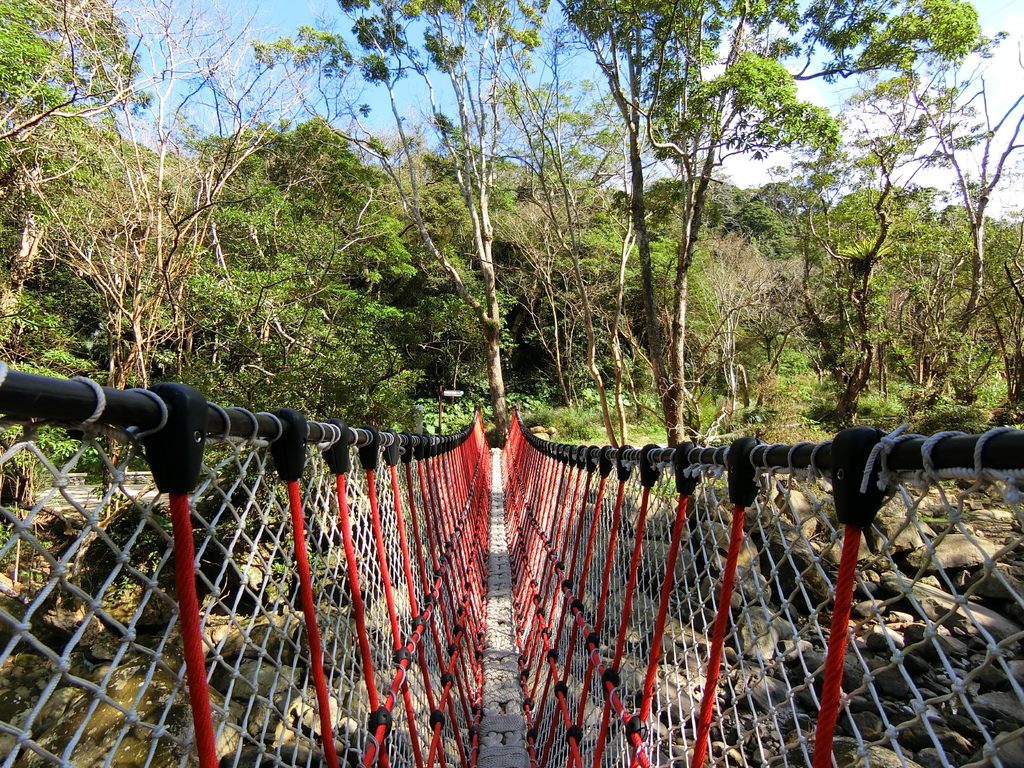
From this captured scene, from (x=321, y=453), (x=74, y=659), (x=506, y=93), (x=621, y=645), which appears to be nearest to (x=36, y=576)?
(x=74, y=659)

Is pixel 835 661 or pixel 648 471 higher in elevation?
pixel 648 471

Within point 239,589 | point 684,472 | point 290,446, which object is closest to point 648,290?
point 684,472

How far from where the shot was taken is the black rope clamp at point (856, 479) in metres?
0.61

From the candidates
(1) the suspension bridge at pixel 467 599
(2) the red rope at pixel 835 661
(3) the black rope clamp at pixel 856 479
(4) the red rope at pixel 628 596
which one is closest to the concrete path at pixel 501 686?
(1) the suspension bridge at pixel 467 599

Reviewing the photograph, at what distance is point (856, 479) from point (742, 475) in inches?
11.1

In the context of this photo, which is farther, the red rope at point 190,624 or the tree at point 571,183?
the tree at point 571,183

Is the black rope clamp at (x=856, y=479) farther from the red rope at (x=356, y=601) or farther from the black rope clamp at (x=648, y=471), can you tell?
the red rope at (x=356, y=601)

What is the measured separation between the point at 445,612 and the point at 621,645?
78 cm

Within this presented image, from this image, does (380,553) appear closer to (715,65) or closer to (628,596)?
(628,596)

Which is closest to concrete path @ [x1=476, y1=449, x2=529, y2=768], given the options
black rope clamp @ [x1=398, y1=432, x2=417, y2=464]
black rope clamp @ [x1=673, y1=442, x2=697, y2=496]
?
black rope clamp @ [x1=398, y1=432, x2=417, y2=464]

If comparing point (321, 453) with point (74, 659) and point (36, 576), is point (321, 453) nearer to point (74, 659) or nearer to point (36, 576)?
point (74, 659)

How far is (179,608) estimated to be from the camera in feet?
1.94

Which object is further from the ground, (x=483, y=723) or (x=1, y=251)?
(x=1, y=251)

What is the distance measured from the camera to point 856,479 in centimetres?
62
